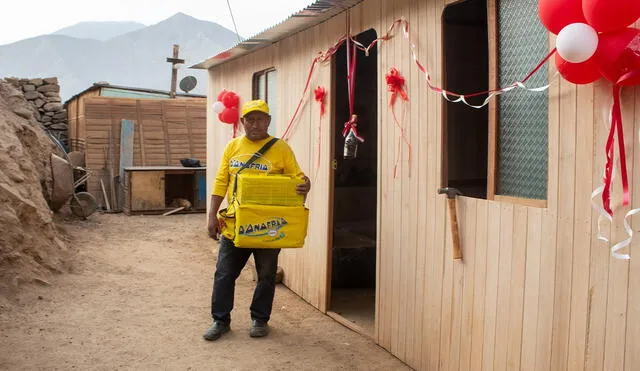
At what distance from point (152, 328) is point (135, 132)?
31.0ft

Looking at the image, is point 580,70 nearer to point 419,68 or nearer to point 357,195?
point 419,68

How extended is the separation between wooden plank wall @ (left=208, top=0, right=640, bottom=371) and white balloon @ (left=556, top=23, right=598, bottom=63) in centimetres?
37

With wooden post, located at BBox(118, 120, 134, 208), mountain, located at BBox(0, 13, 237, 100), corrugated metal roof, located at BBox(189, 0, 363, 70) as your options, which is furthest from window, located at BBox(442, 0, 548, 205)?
mountain, located at BBox(0, 13, 237, 100)

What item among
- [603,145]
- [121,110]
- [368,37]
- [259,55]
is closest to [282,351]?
[603,145]

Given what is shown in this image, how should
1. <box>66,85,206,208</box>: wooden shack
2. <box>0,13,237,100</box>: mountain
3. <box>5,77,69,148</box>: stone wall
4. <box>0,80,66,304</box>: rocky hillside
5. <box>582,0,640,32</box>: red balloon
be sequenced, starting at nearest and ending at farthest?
<box>582,0,640,32</box>: red balloon → <box>0,80,66,304</box>: rocky hillside → <box>66,85,206,208</box>: wooden shack → <box>5,77,69,148</box>: stone wall → <box>0,13,237,100</box>: mountain

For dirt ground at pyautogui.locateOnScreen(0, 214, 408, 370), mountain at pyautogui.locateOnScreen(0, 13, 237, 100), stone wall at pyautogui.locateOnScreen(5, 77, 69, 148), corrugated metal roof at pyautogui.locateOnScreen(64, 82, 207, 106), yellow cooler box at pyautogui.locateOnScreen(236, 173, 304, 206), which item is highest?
mountain at pyautogui.locateOnScreen(0, 13, 237, 100)

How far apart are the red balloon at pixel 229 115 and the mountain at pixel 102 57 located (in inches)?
5137

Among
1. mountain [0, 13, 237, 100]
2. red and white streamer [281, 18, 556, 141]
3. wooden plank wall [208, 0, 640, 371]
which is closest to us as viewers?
wooden plank wall [208, 0, 640, 371]

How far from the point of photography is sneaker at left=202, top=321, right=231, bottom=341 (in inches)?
188

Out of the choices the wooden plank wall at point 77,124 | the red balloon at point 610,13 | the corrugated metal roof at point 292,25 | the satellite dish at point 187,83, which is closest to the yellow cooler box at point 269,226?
the corrugated metal roof at point 292,25

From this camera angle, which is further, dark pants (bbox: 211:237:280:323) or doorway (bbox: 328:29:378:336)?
doorway (bbox: 328:29:378:336)

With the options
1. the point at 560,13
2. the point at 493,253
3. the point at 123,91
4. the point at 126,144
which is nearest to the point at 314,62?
the point at 493,253

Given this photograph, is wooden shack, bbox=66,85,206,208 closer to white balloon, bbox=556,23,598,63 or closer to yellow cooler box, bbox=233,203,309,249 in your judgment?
yellow cooler box, bbox=233,203,309,249

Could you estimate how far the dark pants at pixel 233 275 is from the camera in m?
4.75
